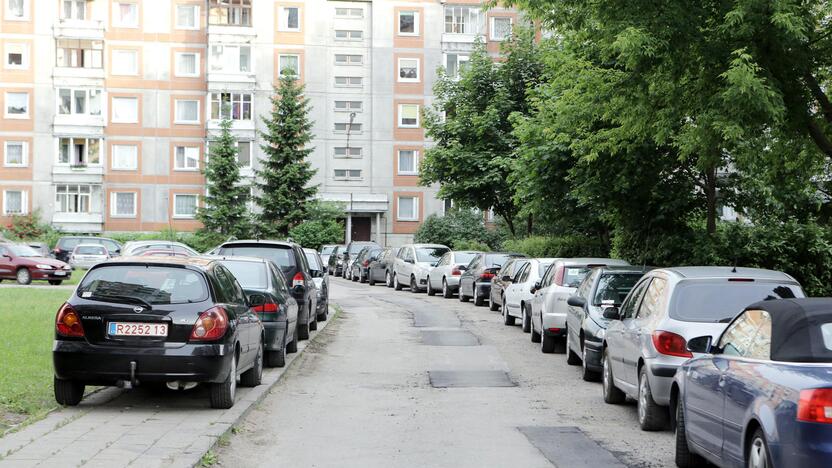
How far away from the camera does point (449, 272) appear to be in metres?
34.9

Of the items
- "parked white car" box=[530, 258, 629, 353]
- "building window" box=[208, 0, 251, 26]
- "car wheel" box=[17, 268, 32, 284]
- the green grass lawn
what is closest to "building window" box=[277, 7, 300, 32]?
"building window" box=[208, 0, 251, 26]

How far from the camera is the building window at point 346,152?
67.8m

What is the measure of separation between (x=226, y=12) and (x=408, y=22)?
11790 mm

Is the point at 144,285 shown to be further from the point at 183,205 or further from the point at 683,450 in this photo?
the point at 183,205

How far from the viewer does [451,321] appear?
81.4 ft

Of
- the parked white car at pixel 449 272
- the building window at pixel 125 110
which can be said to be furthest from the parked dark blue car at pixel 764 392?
the building window at pixel 125 110

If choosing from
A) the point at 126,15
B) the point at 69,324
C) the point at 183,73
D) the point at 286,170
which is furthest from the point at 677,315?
the point at 126,15

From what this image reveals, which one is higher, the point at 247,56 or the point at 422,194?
the point at 247,56

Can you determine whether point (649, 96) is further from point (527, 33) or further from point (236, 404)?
point (527, 33)

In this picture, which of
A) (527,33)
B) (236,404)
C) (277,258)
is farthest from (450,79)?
(236,404)

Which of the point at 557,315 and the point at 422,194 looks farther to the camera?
the point at 422,194

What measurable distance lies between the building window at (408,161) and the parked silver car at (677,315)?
191 feet

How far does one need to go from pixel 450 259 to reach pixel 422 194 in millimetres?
33533

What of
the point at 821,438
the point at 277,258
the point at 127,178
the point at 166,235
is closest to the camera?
the point at 821,438
